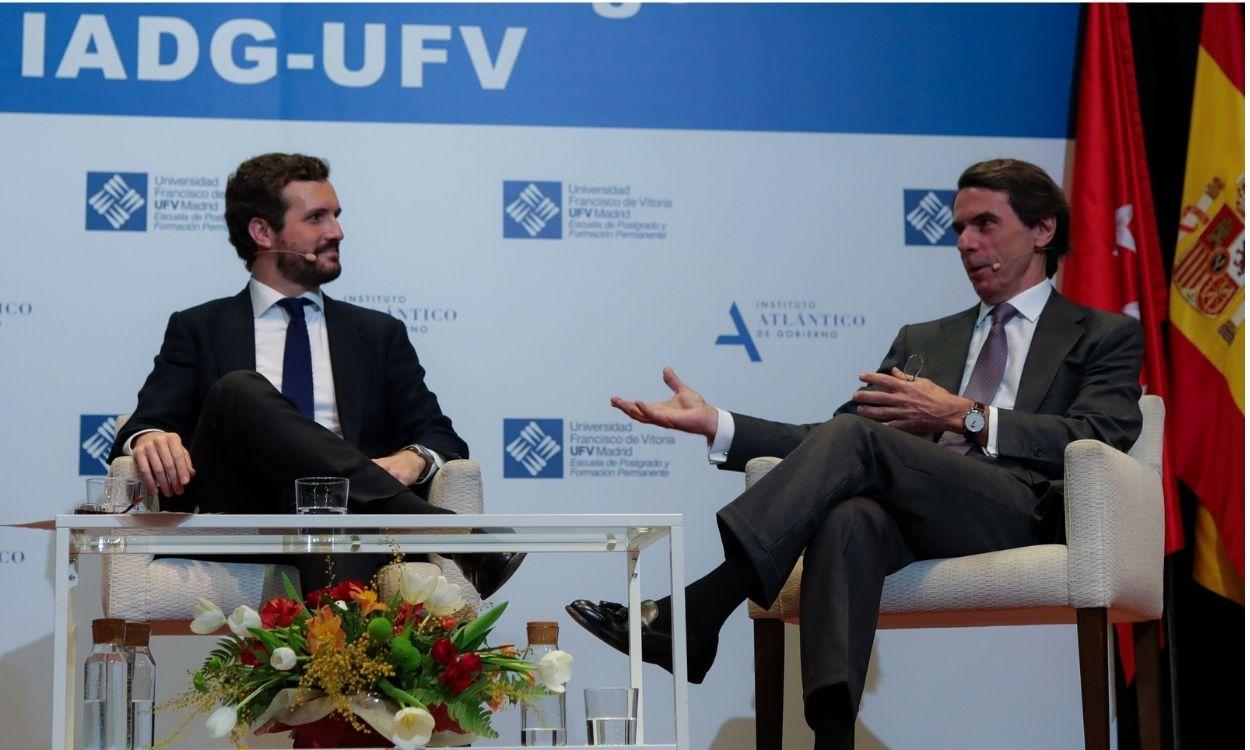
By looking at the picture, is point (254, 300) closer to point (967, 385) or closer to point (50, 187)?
point (50, 187)

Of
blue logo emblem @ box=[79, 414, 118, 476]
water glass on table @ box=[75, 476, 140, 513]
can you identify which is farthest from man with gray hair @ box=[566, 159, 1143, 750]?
blue logo emblem @ box=[79, 414, 118, 476]

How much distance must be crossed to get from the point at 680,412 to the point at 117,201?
6.24 ft

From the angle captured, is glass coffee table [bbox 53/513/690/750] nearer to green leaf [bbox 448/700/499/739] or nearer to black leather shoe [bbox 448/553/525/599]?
green leaf [bbox 448/700/499/739]

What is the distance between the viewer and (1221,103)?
4270 mm

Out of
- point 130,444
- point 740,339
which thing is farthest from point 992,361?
point 130,444

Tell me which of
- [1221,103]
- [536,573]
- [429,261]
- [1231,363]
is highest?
[1221,103]

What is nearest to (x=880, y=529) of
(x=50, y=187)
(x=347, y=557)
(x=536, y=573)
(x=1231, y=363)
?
(x=347, y=557)

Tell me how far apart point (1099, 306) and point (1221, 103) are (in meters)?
0.68

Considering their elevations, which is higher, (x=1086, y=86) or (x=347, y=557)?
(x=1086, y=86)

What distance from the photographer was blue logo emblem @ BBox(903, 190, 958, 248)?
4.40 metres

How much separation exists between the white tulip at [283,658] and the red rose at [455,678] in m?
0.23

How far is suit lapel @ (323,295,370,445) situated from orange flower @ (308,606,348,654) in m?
1.30

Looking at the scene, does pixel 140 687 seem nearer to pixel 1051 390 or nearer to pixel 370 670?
pixel 370 670

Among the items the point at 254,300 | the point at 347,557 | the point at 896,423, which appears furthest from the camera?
the point at 254,300
